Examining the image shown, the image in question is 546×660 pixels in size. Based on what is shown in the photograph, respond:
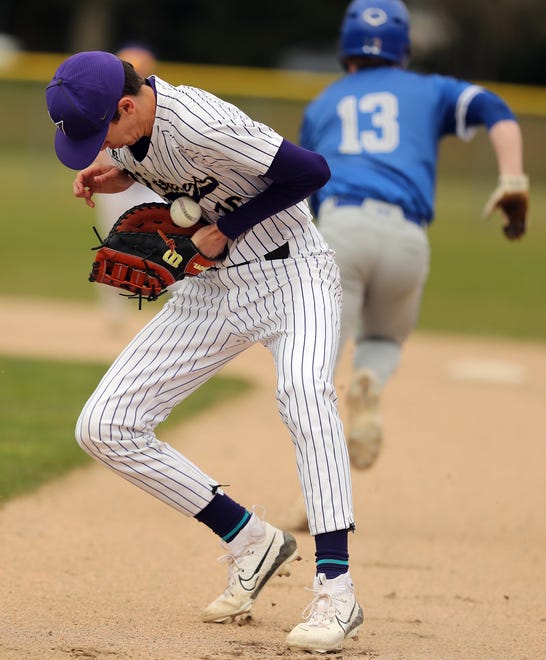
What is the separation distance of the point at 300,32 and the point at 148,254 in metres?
33.1

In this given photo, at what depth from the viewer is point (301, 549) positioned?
4602 millimetres

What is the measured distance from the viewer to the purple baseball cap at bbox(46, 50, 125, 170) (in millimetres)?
3266

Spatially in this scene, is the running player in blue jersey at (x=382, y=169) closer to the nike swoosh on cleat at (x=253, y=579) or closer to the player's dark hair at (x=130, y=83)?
the nike swoosh on cleat at (x=253, y=579)

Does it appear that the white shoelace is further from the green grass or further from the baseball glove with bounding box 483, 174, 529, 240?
the green grass

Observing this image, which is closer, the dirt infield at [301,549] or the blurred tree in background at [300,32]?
the dirt infield at [301,549]

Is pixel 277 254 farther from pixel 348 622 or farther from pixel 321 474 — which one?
pixel 348 622

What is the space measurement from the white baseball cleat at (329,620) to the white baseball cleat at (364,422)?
1.43 m

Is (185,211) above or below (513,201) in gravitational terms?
below

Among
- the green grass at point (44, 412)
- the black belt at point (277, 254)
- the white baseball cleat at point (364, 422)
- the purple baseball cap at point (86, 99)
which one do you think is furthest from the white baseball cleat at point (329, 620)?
the green grass at point (44, 412)

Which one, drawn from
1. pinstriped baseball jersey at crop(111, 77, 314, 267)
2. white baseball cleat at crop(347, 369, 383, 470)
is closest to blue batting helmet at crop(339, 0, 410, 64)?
white baseball cleat at crop(347, 369, 383, 470)

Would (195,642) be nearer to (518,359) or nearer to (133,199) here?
(133,199)

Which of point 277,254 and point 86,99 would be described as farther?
point 277,254

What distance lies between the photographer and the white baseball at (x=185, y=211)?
3.55 meters

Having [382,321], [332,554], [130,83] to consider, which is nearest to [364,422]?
[382,321]
